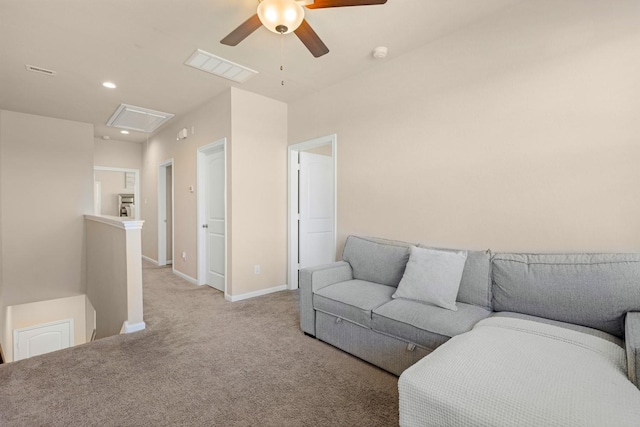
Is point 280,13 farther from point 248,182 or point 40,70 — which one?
point 40,70

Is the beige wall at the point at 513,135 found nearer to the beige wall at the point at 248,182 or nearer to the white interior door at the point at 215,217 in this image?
the beige wall at the point at 248,182

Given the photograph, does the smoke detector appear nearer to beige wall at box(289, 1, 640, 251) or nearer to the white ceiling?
the white ceiling

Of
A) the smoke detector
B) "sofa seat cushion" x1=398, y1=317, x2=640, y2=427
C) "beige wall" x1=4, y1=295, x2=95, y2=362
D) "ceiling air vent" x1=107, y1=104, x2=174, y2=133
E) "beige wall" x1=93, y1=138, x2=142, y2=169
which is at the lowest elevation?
"beige wall" x1=4, y1=295, x2=95, y2=362

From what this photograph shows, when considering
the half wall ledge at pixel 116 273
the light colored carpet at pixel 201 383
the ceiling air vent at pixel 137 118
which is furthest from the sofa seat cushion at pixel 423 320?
the ceiling air vent at pixel 137 118

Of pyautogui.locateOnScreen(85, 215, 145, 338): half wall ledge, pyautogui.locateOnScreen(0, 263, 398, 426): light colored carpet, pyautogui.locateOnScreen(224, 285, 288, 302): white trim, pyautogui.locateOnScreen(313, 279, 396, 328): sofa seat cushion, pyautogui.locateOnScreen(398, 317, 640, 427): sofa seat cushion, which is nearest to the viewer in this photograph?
pyautogui.locateOnScreen(398, 317, 640, 427): sofa seat cushion

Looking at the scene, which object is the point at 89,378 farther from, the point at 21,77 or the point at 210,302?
the point at 21,77

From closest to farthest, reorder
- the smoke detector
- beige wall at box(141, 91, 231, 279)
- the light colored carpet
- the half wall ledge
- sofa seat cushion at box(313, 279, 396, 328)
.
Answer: the light colored carpet < sofa seat cushion at box(313, 279, 396, 328) < the smoke detector < the half wall ledge < beige wall at box(141, 91, 231, 279)

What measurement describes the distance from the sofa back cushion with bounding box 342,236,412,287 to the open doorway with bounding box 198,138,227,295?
1.98m

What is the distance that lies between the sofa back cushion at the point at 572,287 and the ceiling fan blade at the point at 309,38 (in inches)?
77.7

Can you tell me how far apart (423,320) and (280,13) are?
6.75 feet

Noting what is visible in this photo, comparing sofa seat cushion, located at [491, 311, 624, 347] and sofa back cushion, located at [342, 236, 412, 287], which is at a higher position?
sofa back cushion, located at [342, 236, 412, 287]

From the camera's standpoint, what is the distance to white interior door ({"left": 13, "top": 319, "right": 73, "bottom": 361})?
Result: 4758mm

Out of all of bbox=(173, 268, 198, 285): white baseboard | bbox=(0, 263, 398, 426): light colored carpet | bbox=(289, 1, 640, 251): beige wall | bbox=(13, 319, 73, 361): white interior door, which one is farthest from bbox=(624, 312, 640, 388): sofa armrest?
bbox=(13, 319, 73, 361): white interior door

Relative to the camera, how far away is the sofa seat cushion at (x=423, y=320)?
1.77 metres
